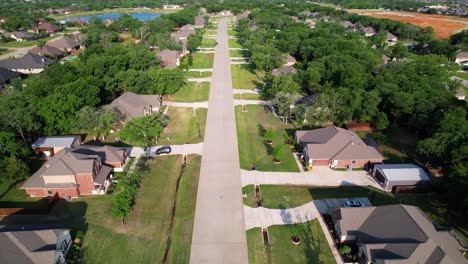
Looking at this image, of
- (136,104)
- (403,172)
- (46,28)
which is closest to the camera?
(403,172)

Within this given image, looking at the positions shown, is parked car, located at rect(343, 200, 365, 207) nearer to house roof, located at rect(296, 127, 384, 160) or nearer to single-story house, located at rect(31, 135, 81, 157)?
house roof, located at rect(296, 127, 384, 160)

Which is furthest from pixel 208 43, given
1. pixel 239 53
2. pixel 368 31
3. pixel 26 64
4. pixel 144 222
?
pixel 144 222

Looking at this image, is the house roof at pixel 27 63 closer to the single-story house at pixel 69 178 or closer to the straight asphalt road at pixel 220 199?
the straight asphalt road at pixel 220 199

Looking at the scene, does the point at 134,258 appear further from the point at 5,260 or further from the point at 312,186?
the point at 312,186

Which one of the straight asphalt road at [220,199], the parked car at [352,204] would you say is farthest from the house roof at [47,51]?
the parked car at [352,204]

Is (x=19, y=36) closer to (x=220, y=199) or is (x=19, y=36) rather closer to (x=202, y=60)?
(x=202, y=60)

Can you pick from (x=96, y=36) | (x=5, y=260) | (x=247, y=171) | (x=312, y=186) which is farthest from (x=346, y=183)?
(x=96, y=36)
